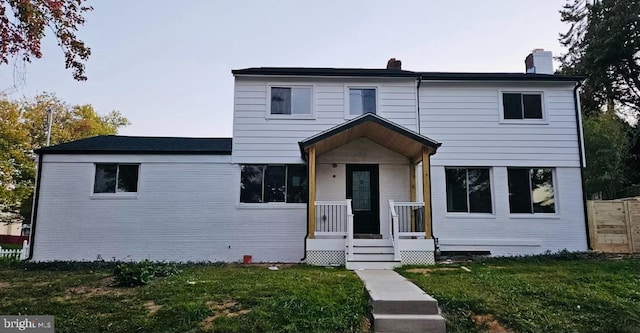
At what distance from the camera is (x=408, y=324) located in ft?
16.0

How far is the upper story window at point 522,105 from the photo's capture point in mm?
11398

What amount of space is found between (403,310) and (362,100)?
7353mm

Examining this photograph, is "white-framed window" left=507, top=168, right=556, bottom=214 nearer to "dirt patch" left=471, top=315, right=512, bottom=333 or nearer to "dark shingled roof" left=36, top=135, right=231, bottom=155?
"dirt patch" left=471, top=315, right=512, bottom=333

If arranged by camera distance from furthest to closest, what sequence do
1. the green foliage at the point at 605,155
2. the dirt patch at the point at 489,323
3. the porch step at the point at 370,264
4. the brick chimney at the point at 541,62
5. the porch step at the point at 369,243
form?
1. the green foliage at the point at 605,155
2. the brick chimney at the point at 541,62
3. the porch step at the point at 369,243
4. the porch step at the point at 370,264
5. the dirt patch at the point at 489,323

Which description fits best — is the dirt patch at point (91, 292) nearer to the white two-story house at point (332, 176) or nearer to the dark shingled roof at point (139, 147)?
the white two-story house at point (332, 176)

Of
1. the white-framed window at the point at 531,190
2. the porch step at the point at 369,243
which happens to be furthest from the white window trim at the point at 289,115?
the white-framed window at the point at 531,190

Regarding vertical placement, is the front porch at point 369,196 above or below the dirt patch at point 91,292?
above

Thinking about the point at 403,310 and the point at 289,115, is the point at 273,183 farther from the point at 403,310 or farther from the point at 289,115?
the point at 403,310

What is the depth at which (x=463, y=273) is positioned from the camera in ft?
25.3

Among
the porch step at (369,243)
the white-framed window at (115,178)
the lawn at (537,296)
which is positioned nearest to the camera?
the lawn at (537,296)

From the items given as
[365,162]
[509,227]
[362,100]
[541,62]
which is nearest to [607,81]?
[541,62]

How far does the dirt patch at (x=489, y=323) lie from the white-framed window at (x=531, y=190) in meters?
6.81

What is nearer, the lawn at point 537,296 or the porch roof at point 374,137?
the lawn at point 537,296

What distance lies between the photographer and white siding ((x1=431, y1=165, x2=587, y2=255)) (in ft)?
35.1
